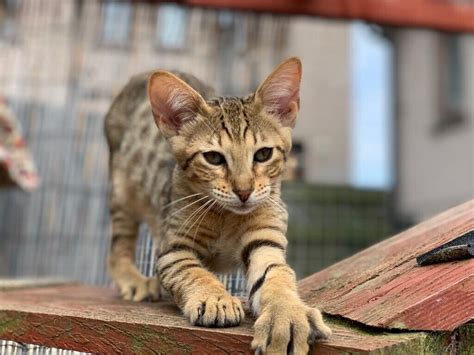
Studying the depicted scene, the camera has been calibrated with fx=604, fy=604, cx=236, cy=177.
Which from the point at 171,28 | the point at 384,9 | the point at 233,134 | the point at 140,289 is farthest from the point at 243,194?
the point at 171,28

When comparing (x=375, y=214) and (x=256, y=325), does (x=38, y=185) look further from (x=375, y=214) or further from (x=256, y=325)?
(x=256, y=325)

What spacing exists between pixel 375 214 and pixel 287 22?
169 cm

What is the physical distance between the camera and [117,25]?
165 inches

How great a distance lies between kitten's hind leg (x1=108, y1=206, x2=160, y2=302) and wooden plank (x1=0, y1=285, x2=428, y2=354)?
51 cm

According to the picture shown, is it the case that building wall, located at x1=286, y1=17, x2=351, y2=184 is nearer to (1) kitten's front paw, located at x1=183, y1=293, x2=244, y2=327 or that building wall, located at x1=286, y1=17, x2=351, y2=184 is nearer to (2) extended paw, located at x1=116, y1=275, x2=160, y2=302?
(2) extended paw, located at x1=116, y1=275, x2=160, y2=302

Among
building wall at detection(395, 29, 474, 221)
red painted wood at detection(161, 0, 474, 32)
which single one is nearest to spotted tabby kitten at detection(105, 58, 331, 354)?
red painted wood at detection(161, 0, 474, 32)

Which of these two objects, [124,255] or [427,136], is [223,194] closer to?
[124,255]

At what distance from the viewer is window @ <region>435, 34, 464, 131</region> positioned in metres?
5.55

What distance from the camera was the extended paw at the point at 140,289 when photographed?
181 cm

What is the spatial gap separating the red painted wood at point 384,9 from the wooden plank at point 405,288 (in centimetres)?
189

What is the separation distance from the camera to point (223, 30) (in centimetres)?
413

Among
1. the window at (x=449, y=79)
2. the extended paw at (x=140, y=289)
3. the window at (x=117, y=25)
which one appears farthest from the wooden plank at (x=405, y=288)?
the window at (x=449, y=79)

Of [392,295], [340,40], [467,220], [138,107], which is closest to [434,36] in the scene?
[340,40]

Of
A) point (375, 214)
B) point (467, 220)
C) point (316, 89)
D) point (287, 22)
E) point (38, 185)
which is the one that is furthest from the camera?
point (316, 89)
